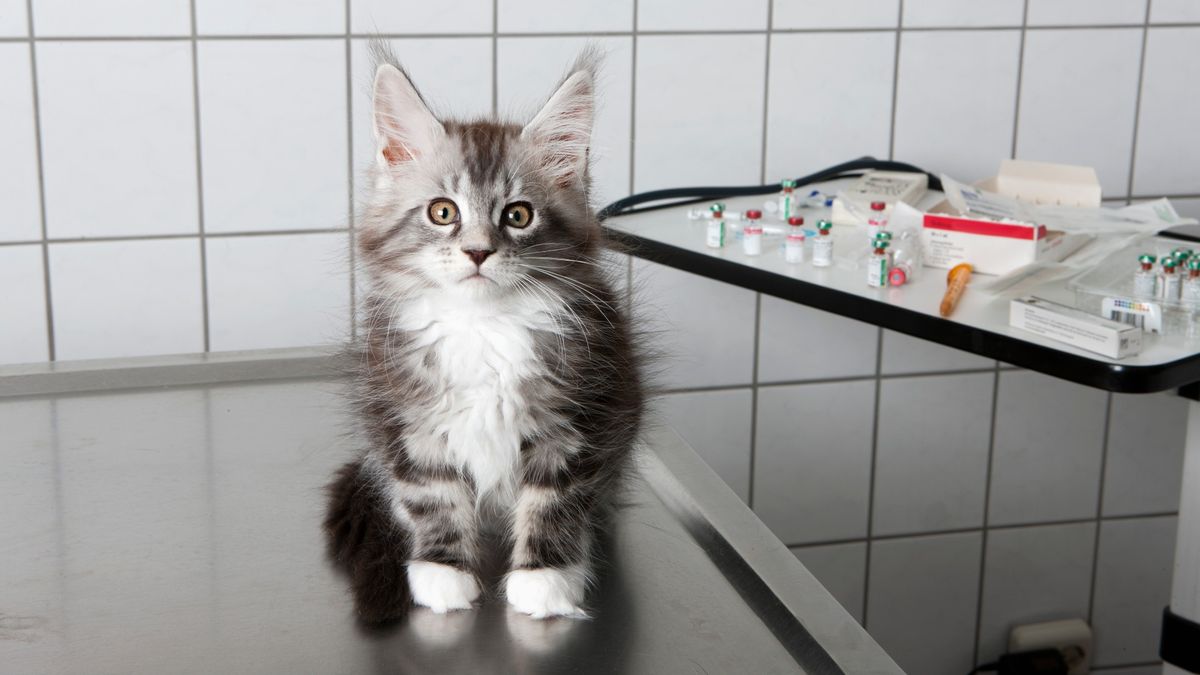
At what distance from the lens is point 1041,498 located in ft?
7.24

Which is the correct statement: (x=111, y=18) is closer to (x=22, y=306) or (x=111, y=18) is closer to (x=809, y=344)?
(x=22, y=306)

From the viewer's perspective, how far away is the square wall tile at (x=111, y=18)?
1633 millimetres

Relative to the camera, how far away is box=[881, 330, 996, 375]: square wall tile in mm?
2061

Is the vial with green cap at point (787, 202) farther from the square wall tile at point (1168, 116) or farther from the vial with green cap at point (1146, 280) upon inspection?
the square wall tile at point (1168, 116)

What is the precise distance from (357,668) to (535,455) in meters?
0.23

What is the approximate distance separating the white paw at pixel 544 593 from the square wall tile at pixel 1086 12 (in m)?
1.48

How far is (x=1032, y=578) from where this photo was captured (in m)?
2.23

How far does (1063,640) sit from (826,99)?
115 centimetres

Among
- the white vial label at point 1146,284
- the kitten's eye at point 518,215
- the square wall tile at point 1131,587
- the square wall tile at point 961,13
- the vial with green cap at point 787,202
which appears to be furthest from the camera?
the square wall tile at point 1131,587

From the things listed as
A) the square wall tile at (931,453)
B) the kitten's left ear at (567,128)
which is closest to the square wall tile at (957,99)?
the square wall tile at (931,453)

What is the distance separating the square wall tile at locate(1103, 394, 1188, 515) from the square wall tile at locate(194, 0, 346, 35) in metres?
1.55

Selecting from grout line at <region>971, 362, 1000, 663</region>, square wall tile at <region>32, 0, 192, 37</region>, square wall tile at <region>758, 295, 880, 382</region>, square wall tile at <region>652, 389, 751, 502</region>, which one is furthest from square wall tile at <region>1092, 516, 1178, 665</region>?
square wall tile at <region>32, 0, 192, 37</region>

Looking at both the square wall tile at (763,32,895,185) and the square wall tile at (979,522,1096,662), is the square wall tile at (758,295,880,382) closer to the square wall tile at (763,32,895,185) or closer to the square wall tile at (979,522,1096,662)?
the square wall tile at (763,32,895,185)

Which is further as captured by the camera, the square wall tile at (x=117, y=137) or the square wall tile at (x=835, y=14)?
Result: the square wall tile at (x=835, y=14)
